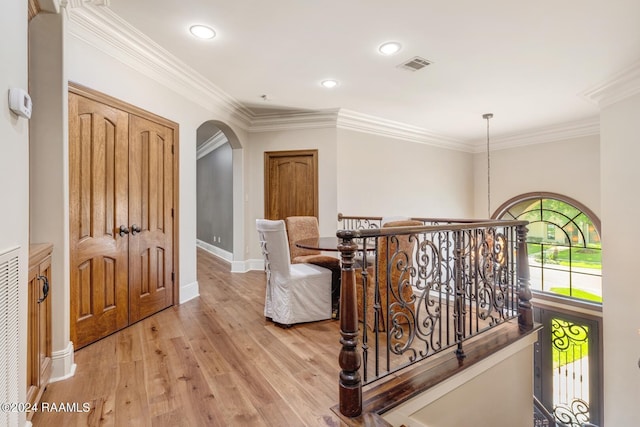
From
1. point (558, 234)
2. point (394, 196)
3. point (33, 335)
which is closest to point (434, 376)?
point (33, 335)

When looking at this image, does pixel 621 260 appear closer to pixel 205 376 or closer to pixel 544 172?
pixel 544 172

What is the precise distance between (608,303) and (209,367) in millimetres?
4550

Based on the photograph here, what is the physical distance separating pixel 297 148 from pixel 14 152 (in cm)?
381

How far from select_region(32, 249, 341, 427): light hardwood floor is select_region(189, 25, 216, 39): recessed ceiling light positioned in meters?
2.57

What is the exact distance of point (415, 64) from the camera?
3.15 m

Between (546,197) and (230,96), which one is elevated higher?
(230,96)

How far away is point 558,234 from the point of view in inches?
227

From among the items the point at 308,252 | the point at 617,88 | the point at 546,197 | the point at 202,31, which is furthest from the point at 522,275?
the point at 546,197

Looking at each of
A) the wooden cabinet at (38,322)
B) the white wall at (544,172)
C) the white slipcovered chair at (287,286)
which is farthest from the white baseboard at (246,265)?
the white wall at (544,172)

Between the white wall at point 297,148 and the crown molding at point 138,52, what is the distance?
1079mm

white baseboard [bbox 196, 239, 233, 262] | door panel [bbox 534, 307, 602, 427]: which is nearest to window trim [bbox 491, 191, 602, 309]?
door panel [bbox 534, 307, 602, 427]

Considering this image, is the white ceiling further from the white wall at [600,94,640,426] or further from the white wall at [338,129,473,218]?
the white wall at [338,129,473,218]

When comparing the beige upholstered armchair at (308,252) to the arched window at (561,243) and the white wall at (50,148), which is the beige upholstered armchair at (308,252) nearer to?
the white wall at (50,148)

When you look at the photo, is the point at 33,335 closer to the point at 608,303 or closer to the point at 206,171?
the point at 608,303
